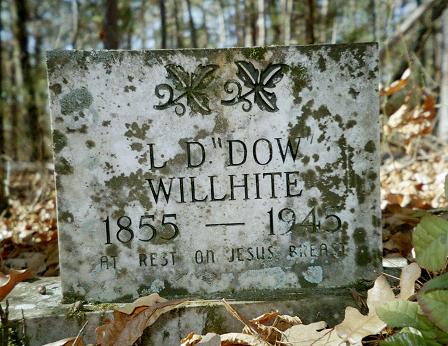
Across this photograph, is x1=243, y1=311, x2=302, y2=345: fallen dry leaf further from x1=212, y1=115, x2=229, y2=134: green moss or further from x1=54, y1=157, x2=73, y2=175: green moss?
x1=54, y1=157, x2=73, y2=175: green moss

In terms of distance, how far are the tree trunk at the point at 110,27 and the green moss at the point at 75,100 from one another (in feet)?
13.1

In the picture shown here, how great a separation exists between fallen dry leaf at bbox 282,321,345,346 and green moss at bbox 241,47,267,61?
111 centimetres

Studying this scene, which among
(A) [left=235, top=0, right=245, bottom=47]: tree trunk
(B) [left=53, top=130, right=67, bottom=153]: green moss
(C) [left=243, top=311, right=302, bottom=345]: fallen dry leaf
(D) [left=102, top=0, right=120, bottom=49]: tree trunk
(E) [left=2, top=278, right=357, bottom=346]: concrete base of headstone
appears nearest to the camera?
(C) [left=243, top=311, right=302, bottom=345]: fallen dry leaf

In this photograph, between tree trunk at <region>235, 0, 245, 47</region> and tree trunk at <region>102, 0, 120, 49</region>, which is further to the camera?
tree trunk at <region>235, 0, 245, 47</region>

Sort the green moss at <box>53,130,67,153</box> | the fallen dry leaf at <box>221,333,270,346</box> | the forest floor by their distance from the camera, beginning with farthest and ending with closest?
the forest floor → the green moss at <box>53,130,67,153</box> → the fallen dry leaf at <box>221,333,270,346</box>

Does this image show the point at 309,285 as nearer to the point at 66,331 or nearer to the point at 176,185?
the point at 176,185

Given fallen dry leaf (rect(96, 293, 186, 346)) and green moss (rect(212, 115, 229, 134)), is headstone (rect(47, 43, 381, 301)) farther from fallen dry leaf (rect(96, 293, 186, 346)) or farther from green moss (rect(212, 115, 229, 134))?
fallen dry leaf (rect(96, 293, 186, 346))

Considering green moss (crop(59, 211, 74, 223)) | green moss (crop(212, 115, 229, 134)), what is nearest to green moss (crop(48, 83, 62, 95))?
green moss (crop(59, 211, 74, 223))

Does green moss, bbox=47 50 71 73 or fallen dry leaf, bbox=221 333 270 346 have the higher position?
green moss, bbox=47 50 71 73

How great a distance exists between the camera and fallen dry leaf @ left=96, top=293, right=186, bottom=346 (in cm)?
174

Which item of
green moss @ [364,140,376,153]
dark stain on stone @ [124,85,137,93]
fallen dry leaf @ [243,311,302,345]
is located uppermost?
dark stain on stone @ [124,85,137,93]

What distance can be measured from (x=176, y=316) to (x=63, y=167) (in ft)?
2.56

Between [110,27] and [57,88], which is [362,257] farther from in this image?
[110,27]

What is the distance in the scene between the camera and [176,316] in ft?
6.24
